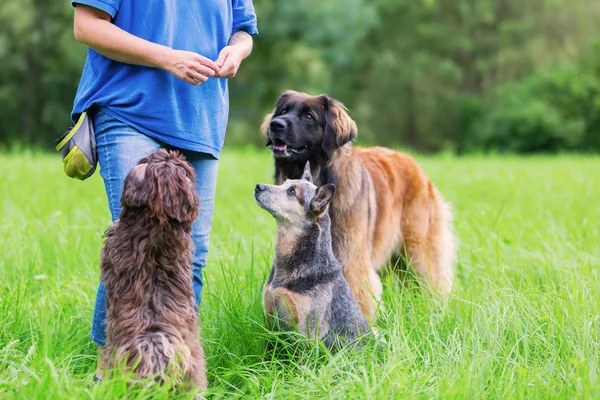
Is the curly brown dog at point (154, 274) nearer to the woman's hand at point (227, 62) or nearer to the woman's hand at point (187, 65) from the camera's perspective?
the woman's hand at point (187, 65)

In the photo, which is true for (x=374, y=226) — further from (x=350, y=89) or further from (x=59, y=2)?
(x=350, y=89)

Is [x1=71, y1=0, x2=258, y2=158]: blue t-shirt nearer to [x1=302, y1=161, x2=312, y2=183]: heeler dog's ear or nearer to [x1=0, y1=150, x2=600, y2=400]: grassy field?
[x1=302, y1=161, x2=312, y2=183]: heeler dog's ear

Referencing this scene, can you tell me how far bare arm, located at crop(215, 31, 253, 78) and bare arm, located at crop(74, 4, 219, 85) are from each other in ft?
0.61

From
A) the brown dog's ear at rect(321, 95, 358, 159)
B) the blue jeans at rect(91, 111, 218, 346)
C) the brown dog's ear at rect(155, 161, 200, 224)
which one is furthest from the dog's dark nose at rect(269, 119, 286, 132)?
the brown dog's ear at rect(155, 161, 200, 224)

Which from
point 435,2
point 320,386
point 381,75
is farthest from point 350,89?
point 320,386

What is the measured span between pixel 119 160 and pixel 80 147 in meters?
0.21

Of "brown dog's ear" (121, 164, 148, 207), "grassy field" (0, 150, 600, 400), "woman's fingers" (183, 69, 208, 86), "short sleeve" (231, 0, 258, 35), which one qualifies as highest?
"short sleeve" (231, 0, 258, 35)

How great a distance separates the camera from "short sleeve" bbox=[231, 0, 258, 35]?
4.14m

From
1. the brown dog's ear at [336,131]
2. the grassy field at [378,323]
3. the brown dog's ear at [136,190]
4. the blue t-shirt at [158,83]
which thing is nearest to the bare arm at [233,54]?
the blue t-shirt at [158,83]

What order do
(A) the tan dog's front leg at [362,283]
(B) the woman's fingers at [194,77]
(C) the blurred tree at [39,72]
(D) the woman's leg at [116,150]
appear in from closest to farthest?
(B) the woman's fingers at [194,77] → (D) the woman's leg at [116,150] → (A) the tan dog's front leg at [362,283] → (C) the blurred tree at [39,72]

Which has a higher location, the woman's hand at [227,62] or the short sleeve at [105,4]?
the short sleeve at [105,4]

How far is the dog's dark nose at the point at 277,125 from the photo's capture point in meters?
4.72

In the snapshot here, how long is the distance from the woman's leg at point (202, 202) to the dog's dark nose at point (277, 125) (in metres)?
0.88

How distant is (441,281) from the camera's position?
564 cm
